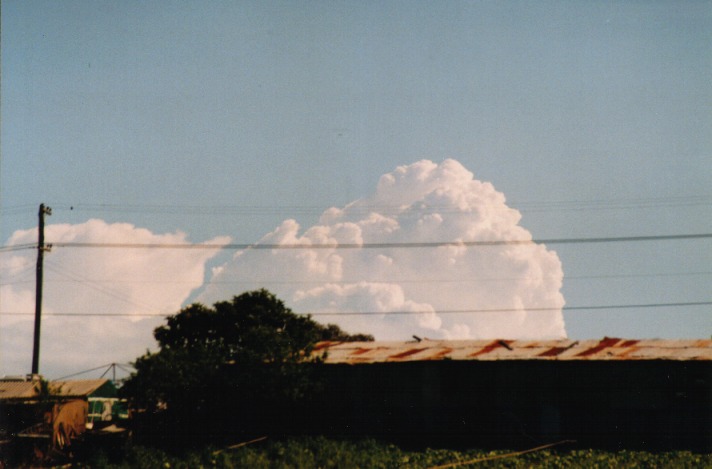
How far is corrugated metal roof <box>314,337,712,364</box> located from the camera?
2745 centimetres

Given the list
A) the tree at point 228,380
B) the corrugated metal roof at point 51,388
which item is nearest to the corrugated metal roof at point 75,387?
the corrugated metal roof at point 51,388

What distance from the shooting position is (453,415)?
92.8 ft

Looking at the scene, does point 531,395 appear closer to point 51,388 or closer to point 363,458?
point 363,458

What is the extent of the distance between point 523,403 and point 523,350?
2419mm

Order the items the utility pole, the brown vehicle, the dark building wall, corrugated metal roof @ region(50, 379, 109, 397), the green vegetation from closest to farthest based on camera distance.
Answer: the green vegetation < the brown vehicle < the dark building wall < corrugated metal roof @ region(50, 379, 109, 397) < the utility pole

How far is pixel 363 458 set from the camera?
21266 millimetres

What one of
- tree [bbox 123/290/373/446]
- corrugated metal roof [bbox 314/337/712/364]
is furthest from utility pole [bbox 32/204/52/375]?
corrugated metal roof [bbox 314/337/712/364]

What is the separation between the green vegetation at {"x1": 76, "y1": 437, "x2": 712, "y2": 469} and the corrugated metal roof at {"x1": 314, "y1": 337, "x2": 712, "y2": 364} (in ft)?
14.3

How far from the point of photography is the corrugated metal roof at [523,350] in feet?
90.1

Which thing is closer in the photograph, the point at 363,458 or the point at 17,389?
the point at 363,458

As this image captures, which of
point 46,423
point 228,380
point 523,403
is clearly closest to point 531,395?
point 523,403

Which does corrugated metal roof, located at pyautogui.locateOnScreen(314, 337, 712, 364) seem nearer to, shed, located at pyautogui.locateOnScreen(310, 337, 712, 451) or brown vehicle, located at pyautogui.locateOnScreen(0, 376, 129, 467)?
shed, located at pyautogui.locateOnScreen(310, 337, 712, 451)

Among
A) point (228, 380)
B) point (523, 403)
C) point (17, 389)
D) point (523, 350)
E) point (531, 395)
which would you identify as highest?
point (523, 350)

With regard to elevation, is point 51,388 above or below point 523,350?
below
